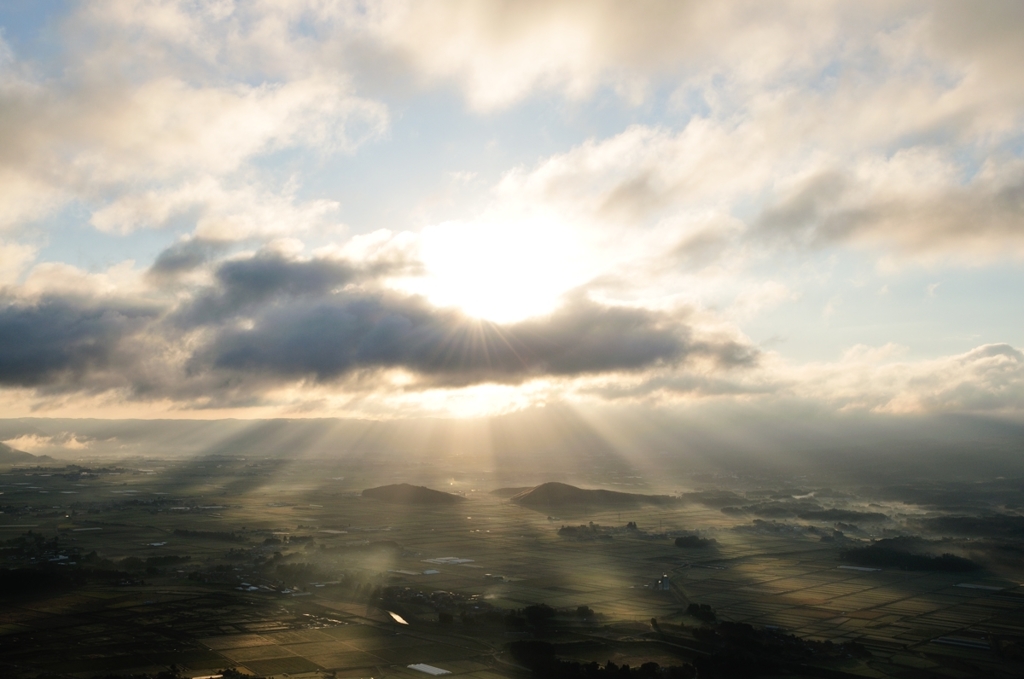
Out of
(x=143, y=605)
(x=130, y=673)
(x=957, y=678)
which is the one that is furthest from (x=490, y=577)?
(x=957, y=678)

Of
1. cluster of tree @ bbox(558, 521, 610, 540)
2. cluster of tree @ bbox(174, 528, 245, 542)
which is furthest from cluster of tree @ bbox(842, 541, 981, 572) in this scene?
cluster of tree @ bbox(174, 528, 245, 542)

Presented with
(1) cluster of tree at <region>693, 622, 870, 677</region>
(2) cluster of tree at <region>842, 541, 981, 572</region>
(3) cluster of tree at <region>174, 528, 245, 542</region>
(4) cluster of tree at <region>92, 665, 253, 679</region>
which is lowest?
(2) cluster of tree at <region>842, 541, 981, 572</region>

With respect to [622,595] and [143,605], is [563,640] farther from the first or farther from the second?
[143,605]

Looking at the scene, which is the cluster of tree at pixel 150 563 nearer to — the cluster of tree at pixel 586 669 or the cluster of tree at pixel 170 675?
the cluster of tree at pixel 170 675

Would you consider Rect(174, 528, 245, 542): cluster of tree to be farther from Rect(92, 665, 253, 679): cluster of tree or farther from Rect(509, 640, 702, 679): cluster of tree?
Rect(509, 640, 702, 679): cluster of tree

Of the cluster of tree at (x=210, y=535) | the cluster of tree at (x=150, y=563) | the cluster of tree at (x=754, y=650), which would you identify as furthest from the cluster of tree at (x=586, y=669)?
the cluster of tree at (x=210, y=535)
